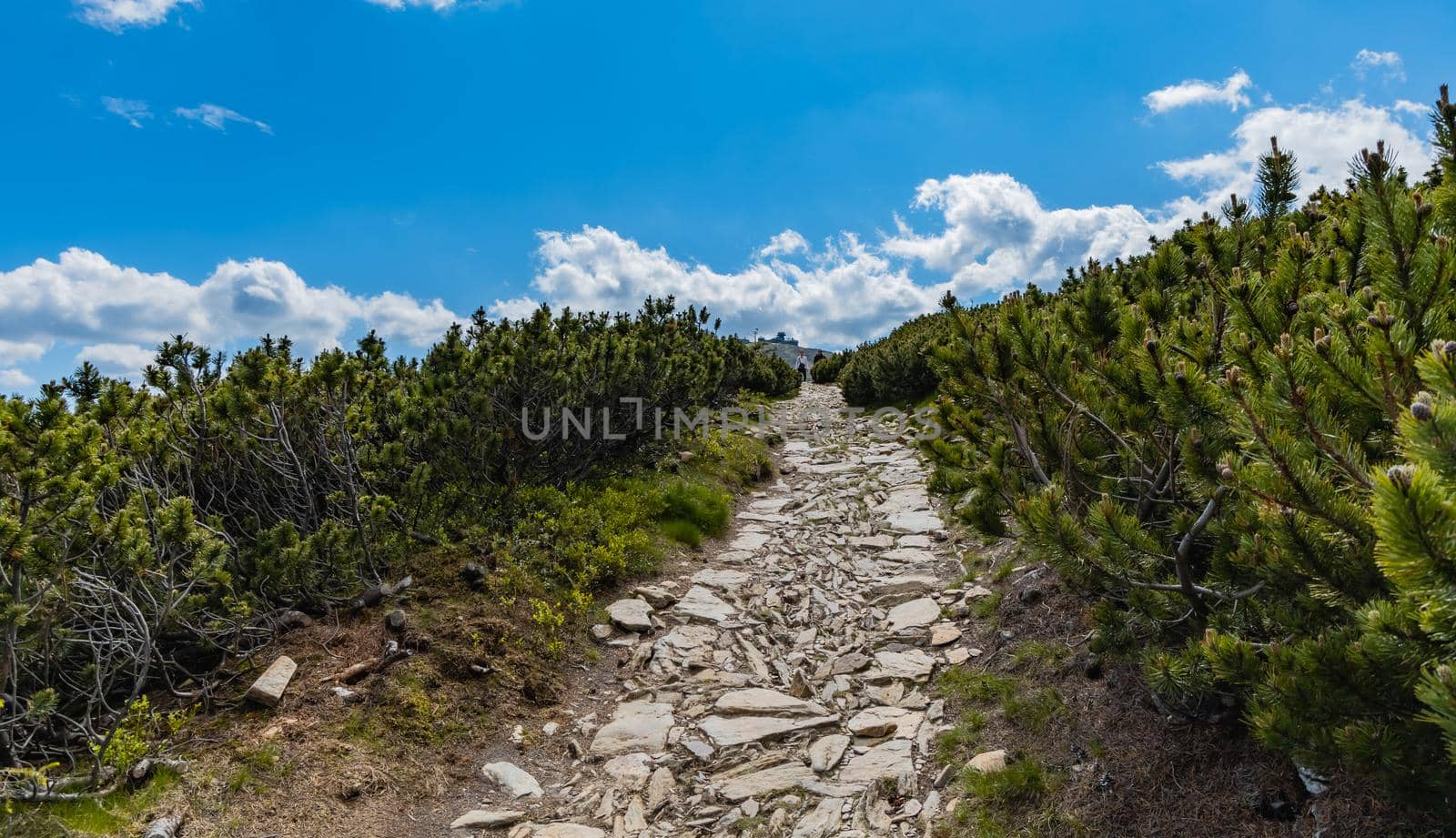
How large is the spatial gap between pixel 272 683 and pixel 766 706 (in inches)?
150

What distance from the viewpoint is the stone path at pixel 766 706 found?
4.66 metres

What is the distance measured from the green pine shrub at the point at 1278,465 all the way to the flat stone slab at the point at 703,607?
350 centimetres

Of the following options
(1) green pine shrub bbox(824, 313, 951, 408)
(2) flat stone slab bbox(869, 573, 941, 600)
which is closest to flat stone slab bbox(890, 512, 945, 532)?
(2) flat stone slab bbox(869, 573, 941, 600)

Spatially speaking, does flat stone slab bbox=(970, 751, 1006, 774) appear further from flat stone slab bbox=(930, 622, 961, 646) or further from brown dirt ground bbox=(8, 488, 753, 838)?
brown dirt ground bbox=(8, 488, 753, 838)

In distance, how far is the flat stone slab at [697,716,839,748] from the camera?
5.45 metres

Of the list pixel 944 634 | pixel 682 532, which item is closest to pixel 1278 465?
pixel 944 634

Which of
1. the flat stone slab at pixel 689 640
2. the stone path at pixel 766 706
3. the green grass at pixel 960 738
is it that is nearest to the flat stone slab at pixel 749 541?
the stone path at pixel 766 706

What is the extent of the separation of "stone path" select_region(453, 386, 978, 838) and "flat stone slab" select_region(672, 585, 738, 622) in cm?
2

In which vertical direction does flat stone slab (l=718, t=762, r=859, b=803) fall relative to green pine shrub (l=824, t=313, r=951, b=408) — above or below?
below

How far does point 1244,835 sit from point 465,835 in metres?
4.42

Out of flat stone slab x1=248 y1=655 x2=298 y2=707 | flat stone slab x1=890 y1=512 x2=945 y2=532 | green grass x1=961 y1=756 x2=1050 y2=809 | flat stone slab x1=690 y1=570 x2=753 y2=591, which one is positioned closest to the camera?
green grass x1=961 y1=756 x2=1050 y2=809

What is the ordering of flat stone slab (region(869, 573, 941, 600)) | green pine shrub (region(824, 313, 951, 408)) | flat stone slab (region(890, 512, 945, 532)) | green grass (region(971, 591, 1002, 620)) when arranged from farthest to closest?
green pine shrub (region(824, 313, 951, 408)) < flat stone slab (region(890, 512, 945, 532)) < flat stone slab (region(869, 573, 941, 600)) < green grass (region(971, 591, 1002, 620))

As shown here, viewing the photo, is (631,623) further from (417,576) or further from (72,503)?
(72,503)

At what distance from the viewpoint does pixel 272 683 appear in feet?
17.4
